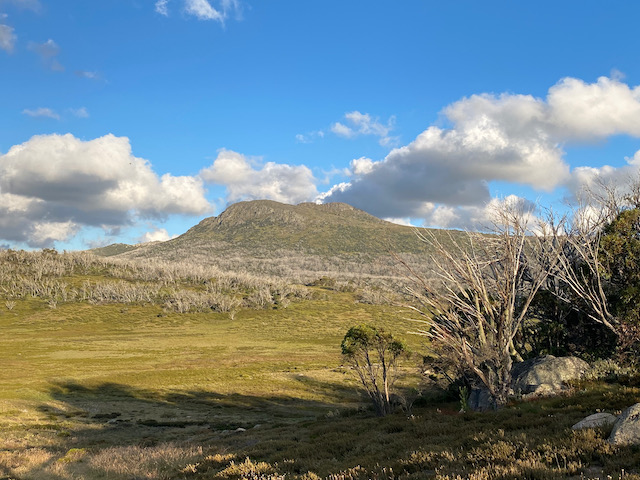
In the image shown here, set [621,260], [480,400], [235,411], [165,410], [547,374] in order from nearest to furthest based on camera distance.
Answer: [547,374]
[480,400]
[621,260]
[165,410]
[235,411]

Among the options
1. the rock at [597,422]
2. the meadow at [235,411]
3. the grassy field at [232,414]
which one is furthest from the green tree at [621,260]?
the rock at [597,422]

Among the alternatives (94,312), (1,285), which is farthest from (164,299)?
(1,285)

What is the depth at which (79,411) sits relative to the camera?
48.4 metres

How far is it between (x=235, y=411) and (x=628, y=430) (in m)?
48.1

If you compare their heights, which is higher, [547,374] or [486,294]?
[486,294]

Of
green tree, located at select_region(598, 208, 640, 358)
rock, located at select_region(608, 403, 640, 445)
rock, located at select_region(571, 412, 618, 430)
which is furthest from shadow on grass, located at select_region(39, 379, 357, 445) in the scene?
rock, located at select_region(608, 403, 640, 445)

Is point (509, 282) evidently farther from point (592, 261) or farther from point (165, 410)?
point (165, 410)

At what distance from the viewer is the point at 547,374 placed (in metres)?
21.1

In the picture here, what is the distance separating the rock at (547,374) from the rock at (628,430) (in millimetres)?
10784

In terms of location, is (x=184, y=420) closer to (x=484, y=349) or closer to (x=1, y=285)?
(x=484, y=349)

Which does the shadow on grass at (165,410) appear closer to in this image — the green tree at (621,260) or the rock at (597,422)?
the rock at (597,422)

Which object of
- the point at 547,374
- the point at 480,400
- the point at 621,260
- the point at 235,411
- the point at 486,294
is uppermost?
the point at 621,260

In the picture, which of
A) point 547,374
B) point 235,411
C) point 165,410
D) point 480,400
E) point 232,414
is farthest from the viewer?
point 235,411

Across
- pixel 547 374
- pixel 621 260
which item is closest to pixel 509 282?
pixel 547 374
